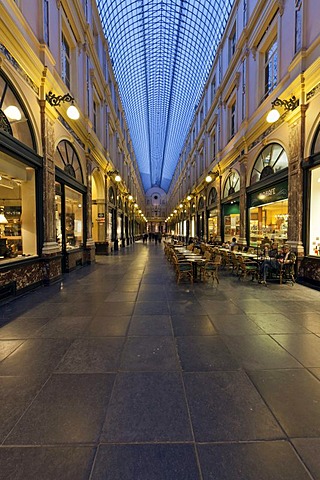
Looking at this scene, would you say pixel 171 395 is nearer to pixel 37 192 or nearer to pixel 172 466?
pixel 172 466

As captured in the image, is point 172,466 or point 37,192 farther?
point 37,192

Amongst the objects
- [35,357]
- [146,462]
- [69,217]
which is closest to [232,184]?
[69,217]

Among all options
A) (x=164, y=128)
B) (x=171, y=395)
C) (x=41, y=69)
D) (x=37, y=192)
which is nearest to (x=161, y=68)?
(x=164, y=128)

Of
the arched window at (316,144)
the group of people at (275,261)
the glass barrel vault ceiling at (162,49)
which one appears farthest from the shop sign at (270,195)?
the glass barrel vault ceiling at (162,49)

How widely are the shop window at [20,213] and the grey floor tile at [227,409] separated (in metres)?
6.31

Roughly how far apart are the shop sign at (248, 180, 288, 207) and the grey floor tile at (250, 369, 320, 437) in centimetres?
743

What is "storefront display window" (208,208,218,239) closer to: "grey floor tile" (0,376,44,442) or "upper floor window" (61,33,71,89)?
→ "upper floor window" (61,33,71,89)

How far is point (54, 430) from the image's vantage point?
6.63 ft

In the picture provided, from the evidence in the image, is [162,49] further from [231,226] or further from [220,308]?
[220,308]

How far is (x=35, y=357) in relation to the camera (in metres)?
3.26

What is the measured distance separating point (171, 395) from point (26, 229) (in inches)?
268

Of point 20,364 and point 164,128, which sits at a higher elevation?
point 164,128

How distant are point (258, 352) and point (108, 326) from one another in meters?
2.50

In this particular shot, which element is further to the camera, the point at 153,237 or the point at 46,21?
the point at 153,237
